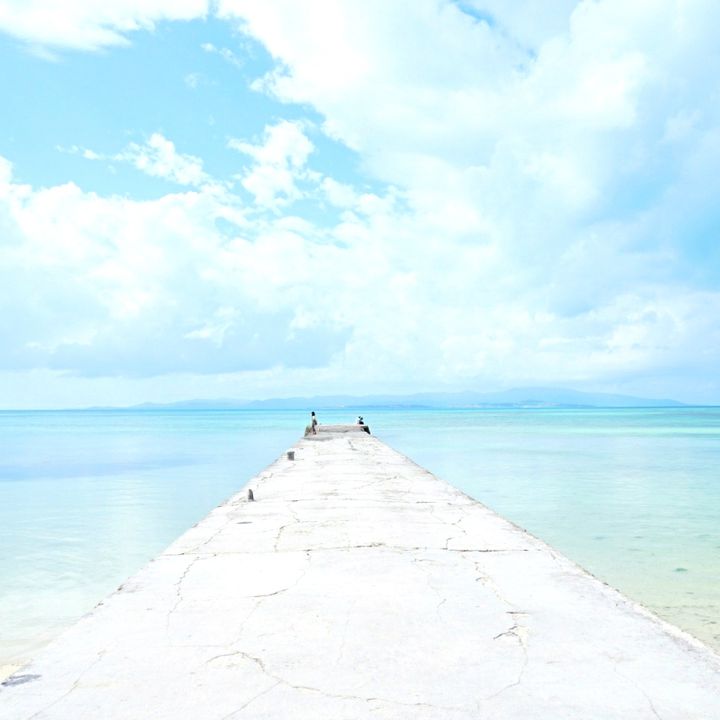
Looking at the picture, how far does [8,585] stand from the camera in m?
8.31

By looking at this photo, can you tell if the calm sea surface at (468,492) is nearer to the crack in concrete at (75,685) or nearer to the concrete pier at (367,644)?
the concrete pier at (367,644)

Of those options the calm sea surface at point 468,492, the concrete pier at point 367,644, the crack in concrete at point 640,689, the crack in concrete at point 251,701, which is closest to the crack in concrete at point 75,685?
the concrete pier at point 367,644

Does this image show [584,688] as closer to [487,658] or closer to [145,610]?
[487,658]

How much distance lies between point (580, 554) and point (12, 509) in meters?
13.6

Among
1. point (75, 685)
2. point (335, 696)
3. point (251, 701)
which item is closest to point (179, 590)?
point (75, 685)

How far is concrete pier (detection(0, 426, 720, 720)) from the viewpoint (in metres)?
2.67

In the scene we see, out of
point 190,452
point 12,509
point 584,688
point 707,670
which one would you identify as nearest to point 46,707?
point 584,688

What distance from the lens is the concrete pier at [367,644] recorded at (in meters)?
2.67

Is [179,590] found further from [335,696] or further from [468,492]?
[468,492]

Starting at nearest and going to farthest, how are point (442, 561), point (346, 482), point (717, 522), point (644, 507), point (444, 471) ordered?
point (442, 561) < point (346, 482) < point (717, 522) < point (644, 507) < point (444, 471)

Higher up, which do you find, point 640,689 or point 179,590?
point 640,689

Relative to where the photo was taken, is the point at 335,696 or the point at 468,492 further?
the point at 468,492

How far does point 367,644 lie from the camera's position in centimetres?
333

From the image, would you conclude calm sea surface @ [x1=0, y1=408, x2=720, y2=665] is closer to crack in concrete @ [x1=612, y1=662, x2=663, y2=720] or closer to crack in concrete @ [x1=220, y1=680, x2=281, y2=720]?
crack in concrete @ [x1=612, y1=662, x2=663, y2=720]
